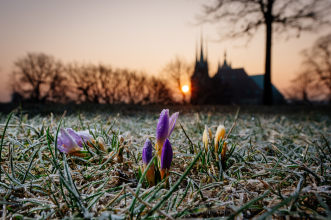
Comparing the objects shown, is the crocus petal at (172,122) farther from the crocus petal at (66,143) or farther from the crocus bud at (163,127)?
the crocus petal at (66,143)

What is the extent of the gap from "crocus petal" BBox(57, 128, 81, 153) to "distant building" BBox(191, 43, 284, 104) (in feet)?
12.2

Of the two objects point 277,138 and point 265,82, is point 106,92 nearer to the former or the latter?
point 265,82

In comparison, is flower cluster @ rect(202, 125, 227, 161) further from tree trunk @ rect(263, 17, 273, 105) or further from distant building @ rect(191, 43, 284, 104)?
tree trunk @ rect(263, 17, 273, 105)

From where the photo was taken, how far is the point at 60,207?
1.99 feet

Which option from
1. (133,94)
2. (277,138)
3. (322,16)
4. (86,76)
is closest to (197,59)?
(133,94)

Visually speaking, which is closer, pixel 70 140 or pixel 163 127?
pixel 163 127

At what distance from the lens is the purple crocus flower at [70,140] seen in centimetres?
90

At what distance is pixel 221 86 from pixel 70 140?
29095 mm

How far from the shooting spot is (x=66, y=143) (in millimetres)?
921

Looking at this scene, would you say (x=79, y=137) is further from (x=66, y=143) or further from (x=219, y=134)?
(x=219, y=134)

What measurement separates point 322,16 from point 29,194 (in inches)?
606

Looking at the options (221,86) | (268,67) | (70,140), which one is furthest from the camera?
(221,86)

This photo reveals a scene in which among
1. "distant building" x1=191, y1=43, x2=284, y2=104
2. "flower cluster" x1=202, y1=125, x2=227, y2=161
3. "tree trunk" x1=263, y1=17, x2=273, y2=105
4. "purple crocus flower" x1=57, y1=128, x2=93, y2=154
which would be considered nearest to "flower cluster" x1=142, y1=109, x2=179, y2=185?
"flower cluster" x1=202, y1=125, x2=227, y2=161

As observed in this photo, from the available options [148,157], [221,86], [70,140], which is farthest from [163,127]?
[221,86]
